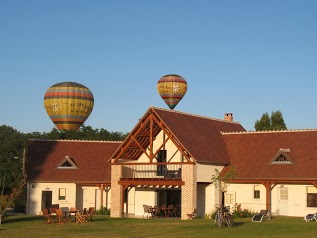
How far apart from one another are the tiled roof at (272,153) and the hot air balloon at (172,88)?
1142 inches

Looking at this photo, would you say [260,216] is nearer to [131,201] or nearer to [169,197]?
[169,197]

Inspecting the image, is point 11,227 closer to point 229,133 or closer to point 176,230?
point 176,230

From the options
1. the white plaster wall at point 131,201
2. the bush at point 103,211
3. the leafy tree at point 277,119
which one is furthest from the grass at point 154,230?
the leafy tree at point 277,119

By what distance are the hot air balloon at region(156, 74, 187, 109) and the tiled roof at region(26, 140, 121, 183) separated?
2535 centimetres

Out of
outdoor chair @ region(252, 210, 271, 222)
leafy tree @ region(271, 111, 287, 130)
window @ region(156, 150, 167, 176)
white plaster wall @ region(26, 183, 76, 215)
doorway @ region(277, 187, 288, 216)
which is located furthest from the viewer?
leafy tree @ region(271, 111, 287, 130)

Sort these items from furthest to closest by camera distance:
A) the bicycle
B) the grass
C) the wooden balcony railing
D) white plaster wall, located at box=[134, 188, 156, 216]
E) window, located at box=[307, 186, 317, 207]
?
white plaster wall, located at box=[134, 188, 156, 216]
the wooden balcony railing
window, located at box=[307, 186, 317, 207]
the bicycle
the grass

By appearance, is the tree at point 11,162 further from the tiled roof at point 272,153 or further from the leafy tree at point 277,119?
the leafy tree at point 277,119

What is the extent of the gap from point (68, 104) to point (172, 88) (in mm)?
13802

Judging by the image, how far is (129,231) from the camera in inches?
1240

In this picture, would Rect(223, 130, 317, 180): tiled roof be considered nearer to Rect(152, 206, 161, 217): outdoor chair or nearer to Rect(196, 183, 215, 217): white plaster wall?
Rect(196, 183, 215, 217): white plaster wall

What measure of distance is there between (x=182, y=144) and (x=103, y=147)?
13.2 metres

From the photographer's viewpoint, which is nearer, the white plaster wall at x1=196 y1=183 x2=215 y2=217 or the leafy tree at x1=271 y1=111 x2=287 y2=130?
the white plaster wall at x1=196 y1=183 x2=215 y2=217

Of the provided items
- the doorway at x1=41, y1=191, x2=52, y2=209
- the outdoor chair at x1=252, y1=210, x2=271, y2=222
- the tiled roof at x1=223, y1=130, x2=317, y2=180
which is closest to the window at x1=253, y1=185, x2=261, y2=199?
the tiled roof at x1=223, y1=130, x2=317, y2=180

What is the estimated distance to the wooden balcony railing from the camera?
43.6 meters
